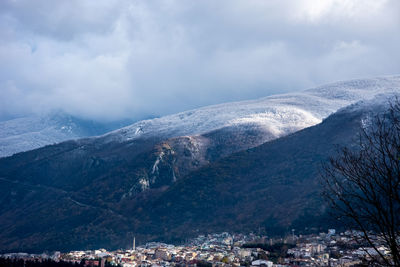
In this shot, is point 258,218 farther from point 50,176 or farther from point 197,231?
point 50,176

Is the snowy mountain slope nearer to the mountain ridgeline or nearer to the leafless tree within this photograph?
the mountain ridgeline

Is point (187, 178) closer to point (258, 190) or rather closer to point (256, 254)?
point (258, 190)

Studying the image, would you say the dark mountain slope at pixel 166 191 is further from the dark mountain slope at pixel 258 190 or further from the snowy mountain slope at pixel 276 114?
the snowy mountain slope at pixel 276 114

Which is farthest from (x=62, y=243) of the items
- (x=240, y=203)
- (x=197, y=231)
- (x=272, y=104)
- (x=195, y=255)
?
(x=272, y=104)

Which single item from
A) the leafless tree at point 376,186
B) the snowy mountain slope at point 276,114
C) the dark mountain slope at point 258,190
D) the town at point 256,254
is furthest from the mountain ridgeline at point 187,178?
the leafless tree at point 376,186

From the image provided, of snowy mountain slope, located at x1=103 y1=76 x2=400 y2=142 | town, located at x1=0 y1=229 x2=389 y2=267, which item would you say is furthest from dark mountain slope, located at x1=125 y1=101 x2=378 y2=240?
snowy mountain slope, located at x1=103 y1=76 x2=400 y2=142

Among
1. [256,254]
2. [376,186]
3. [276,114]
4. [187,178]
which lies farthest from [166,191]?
[376,186]
